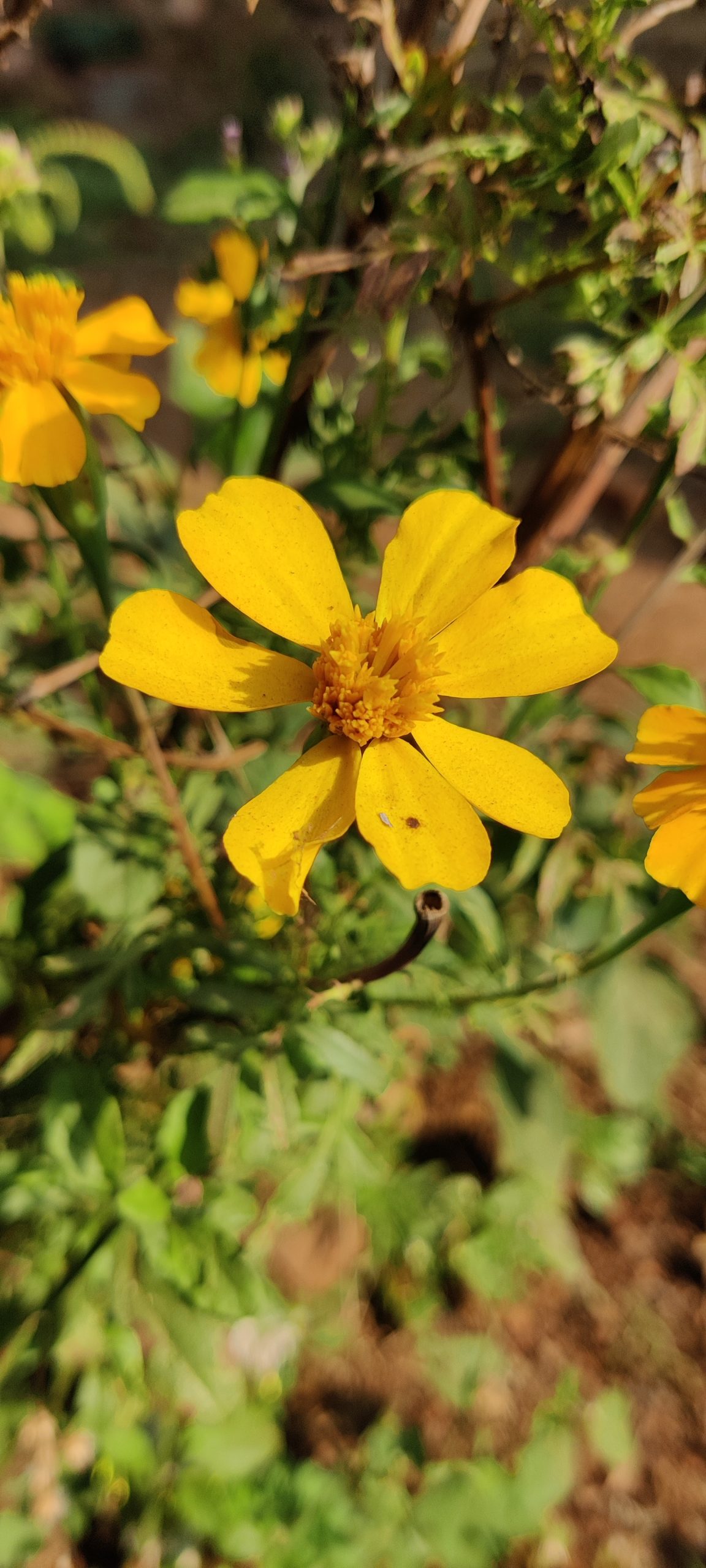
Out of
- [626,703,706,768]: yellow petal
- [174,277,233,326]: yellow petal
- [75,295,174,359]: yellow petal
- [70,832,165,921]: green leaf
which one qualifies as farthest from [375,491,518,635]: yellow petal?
[174,277,233,326]: yellow petal

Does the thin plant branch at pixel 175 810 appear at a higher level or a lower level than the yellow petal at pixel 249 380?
lower

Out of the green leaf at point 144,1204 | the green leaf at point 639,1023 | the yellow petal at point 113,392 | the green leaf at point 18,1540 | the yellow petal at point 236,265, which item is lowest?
the green leaf at point 18,1540

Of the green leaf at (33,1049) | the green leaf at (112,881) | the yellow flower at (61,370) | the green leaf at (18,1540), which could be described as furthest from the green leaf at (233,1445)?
the yellow flower at (61,370)

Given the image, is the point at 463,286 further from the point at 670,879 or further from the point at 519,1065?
the point at 519,1065

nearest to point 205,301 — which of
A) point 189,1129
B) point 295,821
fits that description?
point 295,821

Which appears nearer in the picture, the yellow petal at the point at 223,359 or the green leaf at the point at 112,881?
the green leaf at the point at 112,881

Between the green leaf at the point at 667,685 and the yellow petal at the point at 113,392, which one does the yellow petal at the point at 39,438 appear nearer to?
the yellow petal at the point at 113,392
